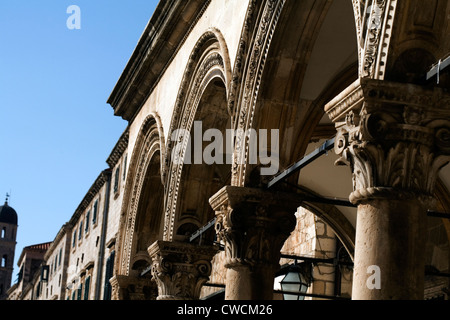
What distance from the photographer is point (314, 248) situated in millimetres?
18328

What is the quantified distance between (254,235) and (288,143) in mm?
1192

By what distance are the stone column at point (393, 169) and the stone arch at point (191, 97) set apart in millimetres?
5316

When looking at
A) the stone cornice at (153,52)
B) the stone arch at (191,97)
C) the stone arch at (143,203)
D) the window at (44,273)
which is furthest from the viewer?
the window at (44,273)

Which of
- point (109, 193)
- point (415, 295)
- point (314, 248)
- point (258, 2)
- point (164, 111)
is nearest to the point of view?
point (415, 295)

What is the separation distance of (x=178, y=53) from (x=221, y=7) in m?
2.63

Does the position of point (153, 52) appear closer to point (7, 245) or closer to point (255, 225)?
point (255, 225)

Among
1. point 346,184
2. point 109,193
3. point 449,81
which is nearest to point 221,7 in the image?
point 346,184

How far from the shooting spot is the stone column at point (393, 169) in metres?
6.88

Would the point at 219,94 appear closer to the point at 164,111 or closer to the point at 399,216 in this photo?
the point at 164,111

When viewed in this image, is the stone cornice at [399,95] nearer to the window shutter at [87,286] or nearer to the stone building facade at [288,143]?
the stone building facade at [288,143]

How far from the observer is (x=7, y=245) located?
376 feet

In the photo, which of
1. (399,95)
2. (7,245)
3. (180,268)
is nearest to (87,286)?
(180,268)

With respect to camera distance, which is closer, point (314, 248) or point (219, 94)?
Answer: point (219, 94)

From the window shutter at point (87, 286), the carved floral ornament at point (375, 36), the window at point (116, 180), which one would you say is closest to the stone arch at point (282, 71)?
the carved floral ornament at point (375, 36)
